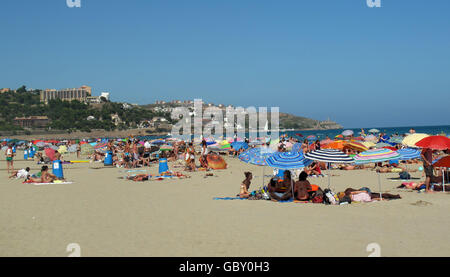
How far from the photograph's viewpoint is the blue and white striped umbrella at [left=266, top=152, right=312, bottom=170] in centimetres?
877

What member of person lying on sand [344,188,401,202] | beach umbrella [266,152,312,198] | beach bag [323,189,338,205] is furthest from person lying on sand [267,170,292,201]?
person lying on sand [344,188,401,202]

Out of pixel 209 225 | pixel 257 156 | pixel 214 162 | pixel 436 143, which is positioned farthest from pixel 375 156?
pixel 214 162

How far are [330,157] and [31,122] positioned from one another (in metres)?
105

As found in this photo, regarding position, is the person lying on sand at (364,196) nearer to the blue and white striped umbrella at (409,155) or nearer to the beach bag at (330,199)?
the beach bag at (330,199)

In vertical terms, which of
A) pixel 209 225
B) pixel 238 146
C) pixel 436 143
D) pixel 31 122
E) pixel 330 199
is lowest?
pixel 209 225

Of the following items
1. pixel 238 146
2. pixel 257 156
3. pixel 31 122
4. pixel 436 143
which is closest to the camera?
pixel 436 143

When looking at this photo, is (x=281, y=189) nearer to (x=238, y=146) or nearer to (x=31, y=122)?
(x=238, y=146)

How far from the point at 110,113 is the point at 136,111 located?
387 inches

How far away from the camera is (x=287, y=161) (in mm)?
8883

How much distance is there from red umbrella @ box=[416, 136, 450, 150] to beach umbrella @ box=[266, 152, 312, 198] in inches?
102

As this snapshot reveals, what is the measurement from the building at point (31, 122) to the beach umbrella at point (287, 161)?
102037 millimetres
